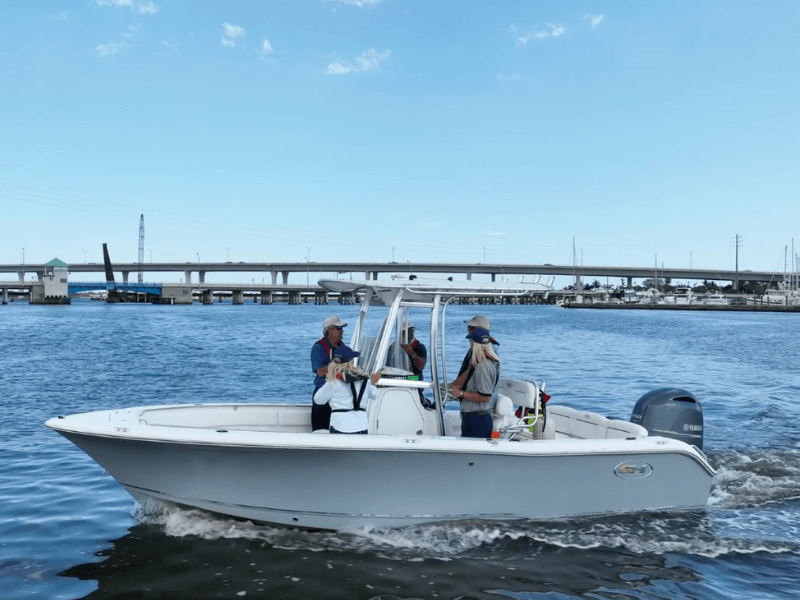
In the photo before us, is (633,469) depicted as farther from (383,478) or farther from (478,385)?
(383,478)

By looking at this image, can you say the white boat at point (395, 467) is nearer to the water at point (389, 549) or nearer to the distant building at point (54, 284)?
the water at point (389, 549)

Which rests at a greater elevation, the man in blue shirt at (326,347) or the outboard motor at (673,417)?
the man in blue shirt at (326,347)

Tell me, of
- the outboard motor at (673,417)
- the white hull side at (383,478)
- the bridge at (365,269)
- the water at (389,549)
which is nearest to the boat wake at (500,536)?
the water at (389,549)

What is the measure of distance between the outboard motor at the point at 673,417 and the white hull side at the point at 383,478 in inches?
33.1

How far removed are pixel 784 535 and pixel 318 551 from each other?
193 inches

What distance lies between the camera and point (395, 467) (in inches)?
242

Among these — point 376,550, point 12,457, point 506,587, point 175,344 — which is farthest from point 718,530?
point 175,344

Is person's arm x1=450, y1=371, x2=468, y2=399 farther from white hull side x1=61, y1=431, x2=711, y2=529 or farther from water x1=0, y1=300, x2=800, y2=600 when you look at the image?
water x1=0, y1=300, x2=800, y2=600

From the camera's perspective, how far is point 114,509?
755cm

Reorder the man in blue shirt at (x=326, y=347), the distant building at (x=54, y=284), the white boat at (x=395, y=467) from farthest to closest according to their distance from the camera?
1. the distant building at (x=54, y=284)
2. the man in blue shirt at (x=326, y=347)
3. the white boat at (x=395, y=467)

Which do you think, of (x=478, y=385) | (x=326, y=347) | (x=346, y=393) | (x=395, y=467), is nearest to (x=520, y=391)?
(x=478, y=385)

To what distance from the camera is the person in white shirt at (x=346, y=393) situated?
640 cm

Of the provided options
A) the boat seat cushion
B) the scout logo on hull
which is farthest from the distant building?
the scout logo on hull

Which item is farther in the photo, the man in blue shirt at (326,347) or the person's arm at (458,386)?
the man in blue shirt at (326,347)
